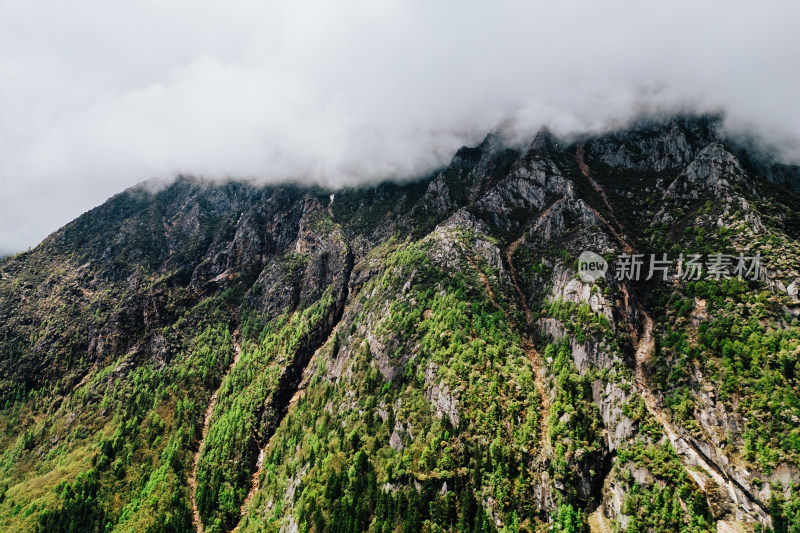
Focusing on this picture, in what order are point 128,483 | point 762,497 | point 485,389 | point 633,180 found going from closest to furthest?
point 762,497, point 485,389, point 128,483, point 633,180

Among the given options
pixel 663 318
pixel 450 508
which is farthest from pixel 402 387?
pixel 663 318

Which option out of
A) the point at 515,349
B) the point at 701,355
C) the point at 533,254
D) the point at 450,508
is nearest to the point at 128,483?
the point at 450,508

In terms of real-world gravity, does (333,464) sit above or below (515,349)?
below

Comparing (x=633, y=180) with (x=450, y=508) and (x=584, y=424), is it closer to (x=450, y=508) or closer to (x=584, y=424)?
(x=584, y=424)

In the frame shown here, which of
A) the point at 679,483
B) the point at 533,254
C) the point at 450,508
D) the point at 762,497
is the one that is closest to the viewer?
the point at 762,497

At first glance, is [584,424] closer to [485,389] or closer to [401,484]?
[485,389]

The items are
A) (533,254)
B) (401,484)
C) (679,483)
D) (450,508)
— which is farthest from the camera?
(533,254)

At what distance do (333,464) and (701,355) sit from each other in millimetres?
122883

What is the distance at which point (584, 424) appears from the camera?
332 ft

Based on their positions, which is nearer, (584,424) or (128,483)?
(584,424)

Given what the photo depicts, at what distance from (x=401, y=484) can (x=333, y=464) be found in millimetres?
29915

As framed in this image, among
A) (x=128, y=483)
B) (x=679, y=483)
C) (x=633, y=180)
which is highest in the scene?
(x=633, y=180)

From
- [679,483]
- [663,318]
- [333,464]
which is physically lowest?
[333,464]

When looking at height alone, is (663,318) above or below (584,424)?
above
